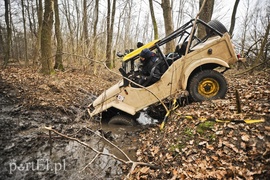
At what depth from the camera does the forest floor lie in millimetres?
2801

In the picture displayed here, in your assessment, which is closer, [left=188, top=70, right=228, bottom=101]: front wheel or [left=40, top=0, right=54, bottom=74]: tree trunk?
[left=188, top=70, right=228, bottom=101]: front wheel

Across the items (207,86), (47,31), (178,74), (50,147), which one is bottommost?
(50,147)

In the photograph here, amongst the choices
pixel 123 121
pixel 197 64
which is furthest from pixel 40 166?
pixel 197 64

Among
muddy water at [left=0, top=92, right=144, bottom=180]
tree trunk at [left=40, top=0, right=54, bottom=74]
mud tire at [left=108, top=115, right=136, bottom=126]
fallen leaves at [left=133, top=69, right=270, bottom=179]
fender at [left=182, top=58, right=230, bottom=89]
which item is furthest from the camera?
tree trunk at [left=40, top=0, right=54, bottom=74]

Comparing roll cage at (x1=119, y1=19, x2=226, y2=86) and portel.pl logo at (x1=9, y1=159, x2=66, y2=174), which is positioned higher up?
roll cage at (x1=119, y1=19, x2=226, y2=86)

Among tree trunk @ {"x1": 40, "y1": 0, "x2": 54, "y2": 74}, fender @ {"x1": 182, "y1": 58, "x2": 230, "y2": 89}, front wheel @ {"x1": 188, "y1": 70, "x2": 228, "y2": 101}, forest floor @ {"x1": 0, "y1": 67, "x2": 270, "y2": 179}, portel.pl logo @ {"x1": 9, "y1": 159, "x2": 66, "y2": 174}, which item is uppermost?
tree trunk @ {"x1": 40, "y1": 0, "x2": 54, "y2": 74}

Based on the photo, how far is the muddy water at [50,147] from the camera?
3404mm

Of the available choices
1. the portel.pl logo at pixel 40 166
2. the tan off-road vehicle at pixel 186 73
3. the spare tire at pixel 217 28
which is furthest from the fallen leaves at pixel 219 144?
the spare tire at pixel 217 28

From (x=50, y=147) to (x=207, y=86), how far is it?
12.9 feet

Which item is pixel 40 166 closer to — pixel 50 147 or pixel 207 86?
pixel 50 147

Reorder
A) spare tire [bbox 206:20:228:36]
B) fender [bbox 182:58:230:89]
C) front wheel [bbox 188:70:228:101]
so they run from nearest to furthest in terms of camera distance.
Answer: fender [bbox 182:58:230:89] < front wheel [bbox 188:70:228:101] < spare tire [bbox 206:20:228:36]

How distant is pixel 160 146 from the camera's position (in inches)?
154

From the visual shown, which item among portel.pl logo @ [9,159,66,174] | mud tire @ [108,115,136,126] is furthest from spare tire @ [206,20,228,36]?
portel.pl logo @ [9,159,66,174]

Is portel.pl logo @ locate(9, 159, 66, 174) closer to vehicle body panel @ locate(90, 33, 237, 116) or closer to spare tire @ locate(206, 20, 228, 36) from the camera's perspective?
vehicle body panel @ locate(90, 33, 237, 116)
